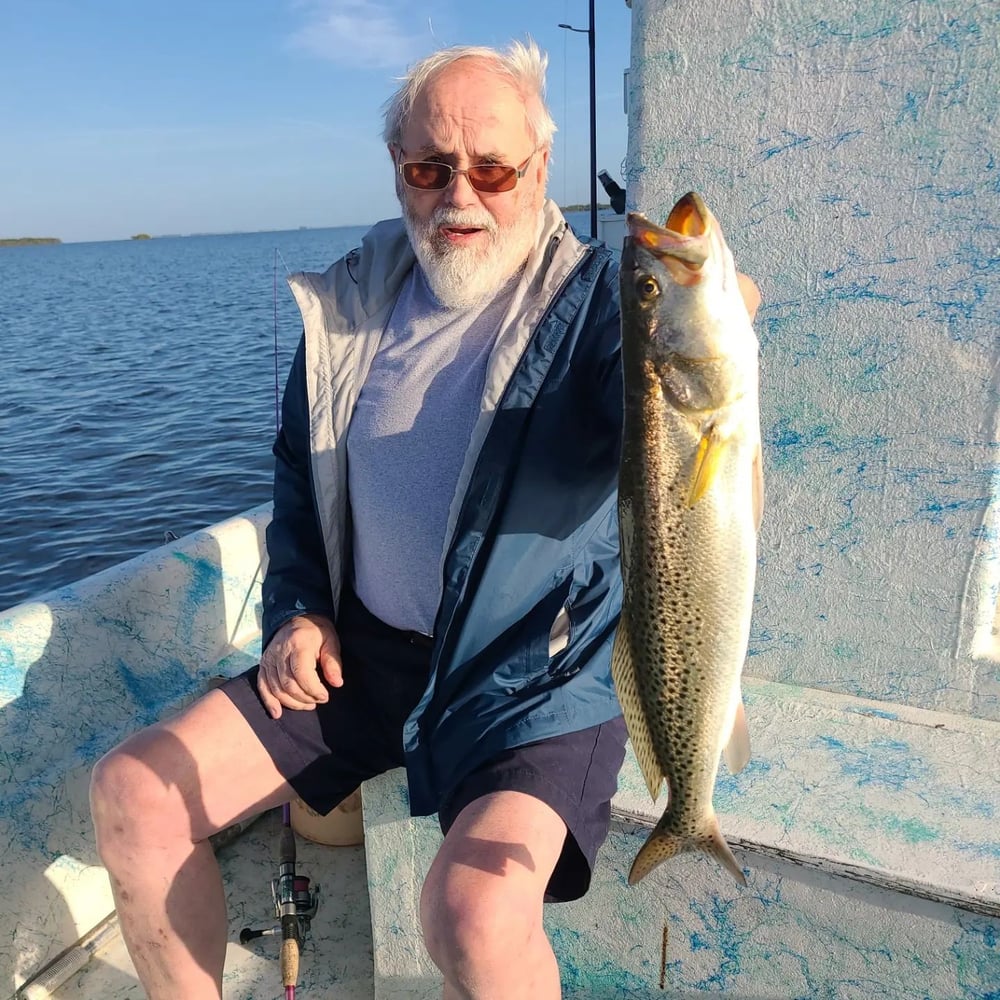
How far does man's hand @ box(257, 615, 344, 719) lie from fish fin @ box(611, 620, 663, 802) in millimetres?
1068

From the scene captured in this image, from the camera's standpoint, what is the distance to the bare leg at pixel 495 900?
1951 millimetres

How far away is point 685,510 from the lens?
182 centimetres

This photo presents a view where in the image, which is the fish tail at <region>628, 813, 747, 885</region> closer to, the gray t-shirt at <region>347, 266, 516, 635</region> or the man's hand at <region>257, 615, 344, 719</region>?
the gray t-shirt at <region>347, 266, 516, 635</region>

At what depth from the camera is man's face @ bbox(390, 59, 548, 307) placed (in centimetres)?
273

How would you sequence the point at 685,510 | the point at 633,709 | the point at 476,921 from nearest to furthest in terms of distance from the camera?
the point at 685,510 → the point at 476,921 → the point at 633,709

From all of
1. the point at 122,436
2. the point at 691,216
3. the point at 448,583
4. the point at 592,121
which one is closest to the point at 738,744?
the point at 448,583

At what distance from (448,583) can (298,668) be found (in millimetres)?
599

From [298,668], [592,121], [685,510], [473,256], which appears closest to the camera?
[685,510]

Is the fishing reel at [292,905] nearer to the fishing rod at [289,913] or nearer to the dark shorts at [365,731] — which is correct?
the fishing rod at [289,913]

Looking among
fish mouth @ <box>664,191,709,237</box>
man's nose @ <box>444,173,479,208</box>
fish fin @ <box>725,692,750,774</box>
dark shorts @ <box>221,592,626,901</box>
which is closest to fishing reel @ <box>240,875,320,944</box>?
dark shorts @ <box>221,592,626,901</box>

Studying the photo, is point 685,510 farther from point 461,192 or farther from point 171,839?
point 171,839

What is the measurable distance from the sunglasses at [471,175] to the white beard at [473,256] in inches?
3.3

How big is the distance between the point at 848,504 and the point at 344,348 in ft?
5.98

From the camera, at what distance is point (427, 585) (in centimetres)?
269
